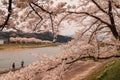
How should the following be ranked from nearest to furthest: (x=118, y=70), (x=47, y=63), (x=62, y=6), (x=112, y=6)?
1. (x=47, y=63)
2. (x=62, y=6)
3. (x=112, y=6)
4. (x=118, y=70)

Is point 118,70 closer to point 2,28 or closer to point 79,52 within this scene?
point 79,52

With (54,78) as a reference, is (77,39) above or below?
above

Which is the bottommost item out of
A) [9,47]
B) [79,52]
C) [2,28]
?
[9,47]

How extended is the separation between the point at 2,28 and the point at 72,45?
2530mm

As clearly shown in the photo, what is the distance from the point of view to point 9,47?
4882 inches

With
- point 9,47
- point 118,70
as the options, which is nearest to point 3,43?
point 9,47

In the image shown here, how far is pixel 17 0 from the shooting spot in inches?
331

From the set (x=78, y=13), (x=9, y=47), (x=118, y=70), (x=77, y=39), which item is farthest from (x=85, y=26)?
(x=9, y=47)

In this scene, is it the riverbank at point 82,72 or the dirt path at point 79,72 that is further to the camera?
the dirt path at point 79,72

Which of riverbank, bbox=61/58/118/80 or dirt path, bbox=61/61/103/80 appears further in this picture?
dirt path, bbox=61/61/103/80

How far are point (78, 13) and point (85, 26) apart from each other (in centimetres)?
184

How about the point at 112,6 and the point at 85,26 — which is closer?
the point at 112,6

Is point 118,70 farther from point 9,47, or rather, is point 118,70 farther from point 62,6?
point 9,47

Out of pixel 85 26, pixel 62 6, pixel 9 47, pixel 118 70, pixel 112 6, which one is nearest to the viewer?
pixel 62 6
